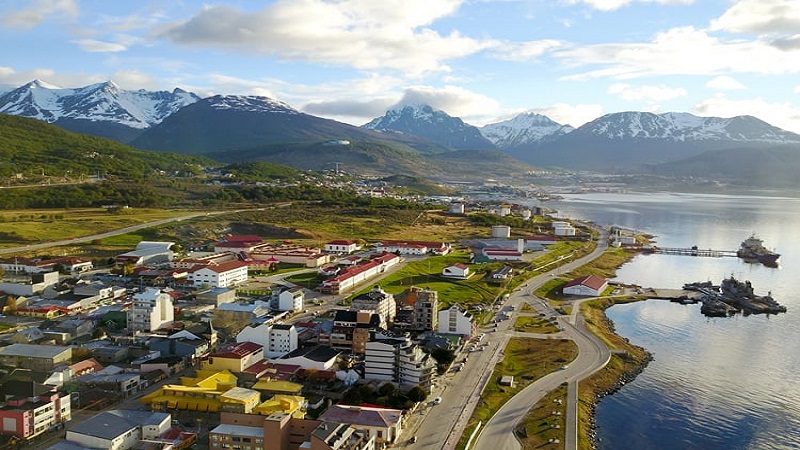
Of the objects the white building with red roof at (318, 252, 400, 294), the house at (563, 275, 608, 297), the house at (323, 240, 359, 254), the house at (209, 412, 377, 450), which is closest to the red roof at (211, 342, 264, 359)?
the house at (209, 412, 377, 450)

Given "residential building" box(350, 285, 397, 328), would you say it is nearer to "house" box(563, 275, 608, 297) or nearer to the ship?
"house" box(563, 275, 608, 297)

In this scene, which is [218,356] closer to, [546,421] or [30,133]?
[546,421]

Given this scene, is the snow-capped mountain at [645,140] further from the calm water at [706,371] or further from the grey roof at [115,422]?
the grey roof at [115,422]

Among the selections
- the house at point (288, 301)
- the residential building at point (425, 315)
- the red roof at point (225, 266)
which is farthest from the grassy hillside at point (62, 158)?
the residential building at point (425, 315)

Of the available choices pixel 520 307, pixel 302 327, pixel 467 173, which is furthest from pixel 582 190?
pixel 302 327

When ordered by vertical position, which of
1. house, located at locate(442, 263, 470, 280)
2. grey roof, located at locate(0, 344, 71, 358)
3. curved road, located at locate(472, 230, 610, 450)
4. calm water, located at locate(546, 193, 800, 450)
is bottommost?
calm water, located at locate(546, 193, 800, 450)

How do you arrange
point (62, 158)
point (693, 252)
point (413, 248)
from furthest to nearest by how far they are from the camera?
point (62, 158)
point (693, 252)
point (413, 248)

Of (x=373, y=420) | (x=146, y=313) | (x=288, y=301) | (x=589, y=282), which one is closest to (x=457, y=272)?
(x=589, y=282)

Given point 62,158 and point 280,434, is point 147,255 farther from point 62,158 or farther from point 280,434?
point 62,158
